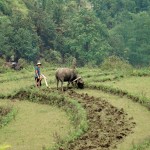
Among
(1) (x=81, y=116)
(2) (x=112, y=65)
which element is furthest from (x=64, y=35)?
(1) (x=81, y=116)

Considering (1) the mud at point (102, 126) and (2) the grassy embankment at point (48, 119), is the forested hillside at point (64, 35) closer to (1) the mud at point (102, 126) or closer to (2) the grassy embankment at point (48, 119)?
(2) the grassy embankment at point (48, 119)

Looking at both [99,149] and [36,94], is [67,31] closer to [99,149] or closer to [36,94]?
[36,94]

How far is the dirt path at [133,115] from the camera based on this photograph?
15174mm

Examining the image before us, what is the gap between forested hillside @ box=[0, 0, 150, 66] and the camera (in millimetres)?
49750

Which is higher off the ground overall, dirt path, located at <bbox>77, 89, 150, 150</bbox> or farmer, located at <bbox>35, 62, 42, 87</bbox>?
farmer, located at <bbox>35, 62, 42, 87</bbox>

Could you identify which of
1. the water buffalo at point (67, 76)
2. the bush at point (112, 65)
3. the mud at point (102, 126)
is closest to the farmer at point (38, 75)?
the water buffalo at point (67, 76)

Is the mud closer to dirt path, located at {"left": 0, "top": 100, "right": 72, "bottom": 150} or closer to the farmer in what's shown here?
dirt path, located at {"left": 0, "top": 100, "right": 72, "bottom": 150}

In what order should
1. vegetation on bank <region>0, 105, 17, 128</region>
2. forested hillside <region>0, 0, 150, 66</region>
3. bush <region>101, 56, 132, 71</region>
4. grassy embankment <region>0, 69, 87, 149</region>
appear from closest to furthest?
grassy embankment <region>0, 69, 87, 149</region> < vegetation on bank <region>0, 105, 17, 128</region> < bush <region>101, 56, 132, 71</region> < forested hillside <region>0, 0, 150, 66</region>

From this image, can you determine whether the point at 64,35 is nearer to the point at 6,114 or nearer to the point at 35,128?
the point at 6,114

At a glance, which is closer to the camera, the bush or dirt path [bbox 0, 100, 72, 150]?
dirt path [bbox 0, 100, 72, 150]

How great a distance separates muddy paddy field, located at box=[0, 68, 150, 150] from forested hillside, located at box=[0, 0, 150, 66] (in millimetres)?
23001

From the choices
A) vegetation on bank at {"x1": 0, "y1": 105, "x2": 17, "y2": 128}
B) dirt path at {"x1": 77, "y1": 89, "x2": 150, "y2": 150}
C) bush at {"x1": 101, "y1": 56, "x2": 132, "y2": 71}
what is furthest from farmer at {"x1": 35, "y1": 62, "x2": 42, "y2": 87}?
bush at {"x1": 101, "y1": 56, "x2": 132, "y2": 71}

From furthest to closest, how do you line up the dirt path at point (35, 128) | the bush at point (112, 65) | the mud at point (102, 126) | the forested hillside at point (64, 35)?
the forested hillside at point (64, 35) < the bush at point (112, 65) < the dirt path at point (35, 128) < the mud at point (102, 126)

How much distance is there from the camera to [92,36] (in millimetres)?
57562
